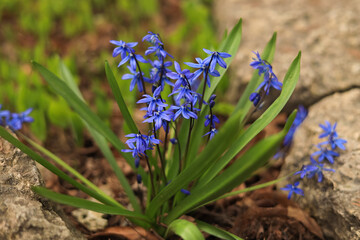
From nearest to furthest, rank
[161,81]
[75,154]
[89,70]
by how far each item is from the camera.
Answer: [161,81], [75,154], [89,70]

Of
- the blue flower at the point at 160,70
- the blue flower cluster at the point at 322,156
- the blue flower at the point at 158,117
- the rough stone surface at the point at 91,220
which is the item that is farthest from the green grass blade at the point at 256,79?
the rough stone surface at the point at 91,220

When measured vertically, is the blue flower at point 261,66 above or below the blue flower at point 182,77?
above

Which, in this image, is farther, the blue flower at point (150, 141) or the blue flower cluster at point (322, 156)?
the blue flower cluster at point (322, 156)

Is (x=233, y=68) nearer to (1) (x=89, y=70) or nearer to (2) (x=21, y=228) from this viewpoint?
(1) (x=89, y=70)

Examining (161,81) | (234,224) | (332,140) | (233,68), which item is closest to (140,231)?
(234,224)

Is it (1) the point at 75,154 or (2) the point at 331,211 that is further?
(1) the point at 75,154

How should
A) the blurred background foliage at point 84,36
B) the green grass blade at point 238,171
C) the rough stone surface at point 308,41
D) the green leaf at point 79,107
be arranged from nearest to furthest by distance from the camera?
the green grass blade at point 238,171, the green leaf at point 79,107, the rough stone surface at point 308,41, the blurred background foliage at point 84,36

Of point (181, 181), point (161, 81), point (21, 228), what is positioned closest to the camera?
point (21, 228)

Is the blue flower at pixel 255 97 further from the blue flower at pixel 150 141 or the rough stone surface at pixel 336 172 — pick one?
the rough stone surface at pixel 336 172
